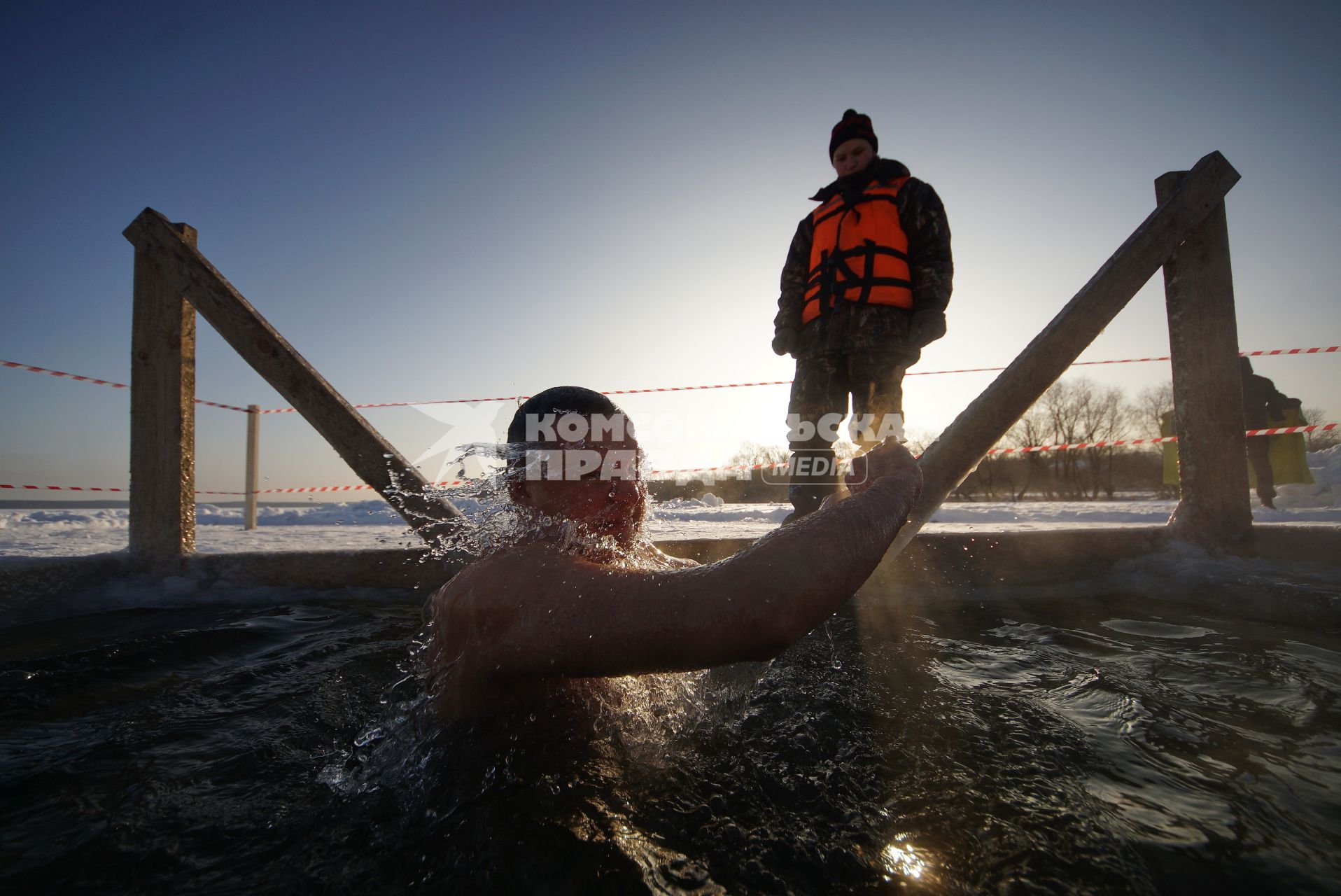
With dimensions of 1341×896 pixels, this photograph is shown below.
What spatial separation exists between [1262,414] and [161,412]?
10976 millimetres

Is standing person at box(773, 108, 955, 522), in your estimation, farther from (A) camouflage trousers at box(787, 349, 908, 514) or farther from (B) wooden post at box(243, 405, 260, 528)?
(B) wooden post at box(243, 405, 260, 528)

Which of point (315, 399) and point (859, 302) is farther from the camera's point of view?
point (859, 302)

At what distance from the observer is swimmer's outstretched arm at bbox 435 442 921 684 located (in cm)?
92

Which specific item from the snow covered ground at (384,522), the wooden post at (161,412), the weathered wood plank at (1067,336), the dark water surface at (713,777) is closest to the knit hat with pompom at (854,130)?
the weathered wood plank at (1067,336)

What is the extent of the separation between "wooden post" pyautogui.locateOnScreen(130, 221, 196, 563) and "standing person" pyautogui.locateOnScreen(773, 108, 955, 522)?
3008 mm

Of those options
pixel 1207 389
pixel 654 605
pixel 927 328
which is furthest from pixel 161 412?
pixel 1207 389

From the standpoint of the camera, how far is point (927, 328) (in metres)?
2.86

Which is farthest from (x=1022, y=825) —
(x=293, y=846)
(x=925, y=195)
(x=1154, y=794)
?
(x=925, y=195)

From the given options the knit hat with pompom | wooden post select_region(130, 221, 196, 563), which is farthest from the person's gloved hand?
wooden post select_region(130, 221, 196, 563)

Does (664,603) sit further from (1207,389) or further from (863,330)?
(1207,389)

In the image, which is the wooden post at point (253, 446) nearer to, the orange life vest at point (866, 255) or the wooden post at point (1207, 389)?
the orange life vest at point (866, 255)

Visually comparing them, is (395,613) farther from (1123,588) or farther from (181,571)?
(1123,588)

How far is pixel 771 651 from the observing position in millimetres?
936

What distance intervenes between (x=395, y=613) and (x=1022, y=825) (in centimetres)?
248
